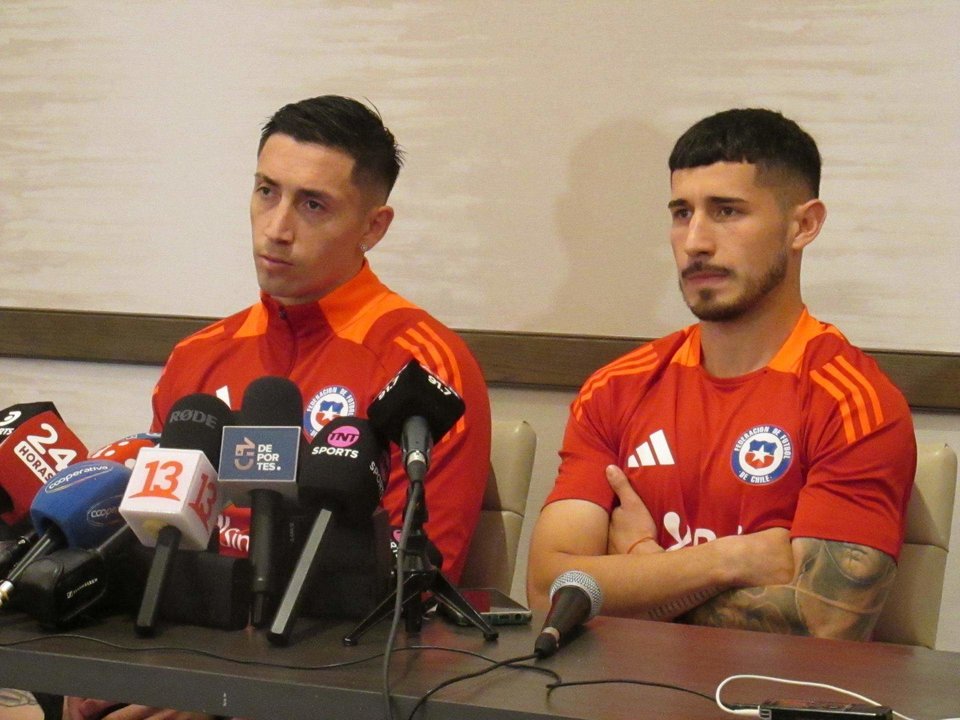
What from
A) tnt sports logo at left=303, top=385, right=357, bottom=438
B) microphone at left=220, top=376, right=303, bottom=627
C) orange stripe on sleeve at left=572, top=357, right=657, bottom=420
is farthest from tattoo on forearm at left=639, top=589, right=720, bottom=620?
microphone at left=220, top=376, right=303, bottom=627

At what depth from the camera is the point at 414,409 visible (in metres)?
1.45

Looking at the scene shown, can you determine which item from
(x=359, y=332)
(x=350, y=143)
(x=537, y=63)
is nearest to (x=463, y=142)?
(x=537, y=63)

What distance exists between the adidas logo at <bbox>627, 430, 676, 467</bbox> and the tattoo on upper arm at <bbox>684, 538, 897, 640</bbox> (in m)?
0.32

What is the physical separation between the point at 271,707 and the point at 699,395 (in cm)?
131

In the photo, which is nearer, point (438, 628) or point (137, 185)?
point (438, 628)

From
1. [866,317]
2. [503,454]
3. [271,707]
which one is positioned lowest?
[271,707]

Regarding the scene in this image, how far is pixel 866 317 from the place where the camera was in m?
2.81

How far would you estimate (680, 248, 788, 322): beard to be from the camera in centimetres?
233

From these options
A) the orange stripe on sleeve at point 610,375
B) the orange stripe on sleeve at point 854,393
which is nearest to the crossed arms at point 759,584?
the orange stripe on sleeve at point 854,393

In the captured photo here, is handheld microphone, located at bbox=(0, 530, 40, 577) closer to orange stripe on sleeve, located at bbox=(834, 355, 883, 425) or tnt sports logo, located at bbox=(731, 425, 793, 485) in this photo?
tnt sports logo, located at bbox=(731, 425, 793, 485)

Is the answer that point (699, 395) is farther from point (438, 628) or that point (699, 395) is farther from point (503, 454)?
point (438, 628)

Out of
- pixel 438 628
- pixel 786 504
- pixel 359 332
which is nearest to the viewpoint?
pixel 438 628

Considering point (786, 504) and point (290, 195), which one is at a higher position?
point (290, 195)

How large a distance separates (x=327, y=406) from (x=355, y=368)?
0.10 metres
